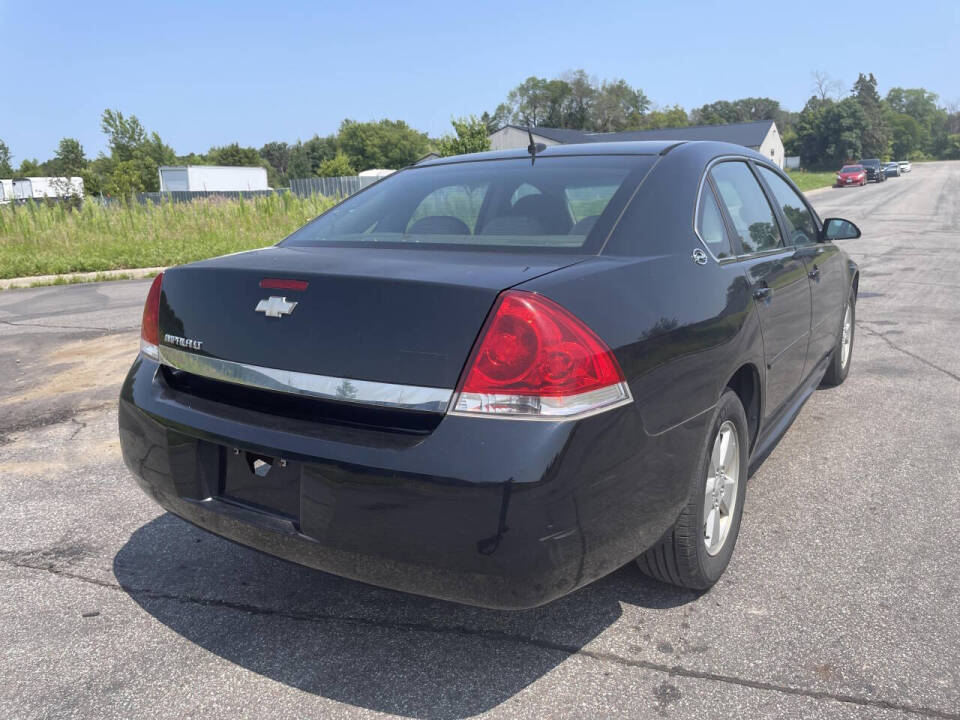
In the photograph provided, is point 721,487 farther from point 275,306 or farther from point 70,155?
point 70,155

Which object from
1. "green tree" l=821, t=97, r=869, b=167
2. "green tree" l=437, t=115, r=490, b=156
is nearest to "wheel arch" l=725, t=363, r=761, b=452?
"green tree" l=437, t=115, r=490, b=156

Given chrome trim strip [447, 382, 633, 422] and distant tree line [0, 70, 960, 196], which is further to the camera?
distant tree line [0, 70, 960, 196]

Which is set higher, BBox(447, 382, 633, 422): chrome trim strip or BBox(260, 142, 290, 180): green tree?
BBox(260, 142, 290, 180): green tree

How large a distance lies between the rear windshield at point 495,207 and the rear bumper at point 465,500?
75 cm

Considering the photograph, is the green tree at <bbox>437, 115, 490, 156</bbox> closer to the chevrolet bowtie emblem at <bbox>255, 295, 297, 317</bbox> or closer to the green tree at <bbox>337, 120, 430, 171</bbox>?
the chevrolet bowtie emblem at <bbox>255, 295, 297, 317</bbox>

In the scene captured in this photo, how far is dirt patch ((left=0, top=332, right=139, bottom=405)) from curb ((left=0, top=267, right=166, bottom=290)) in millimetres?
6233

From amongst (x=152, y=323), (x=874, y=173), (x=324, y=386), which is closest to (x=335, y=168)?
(x=874, y=173)

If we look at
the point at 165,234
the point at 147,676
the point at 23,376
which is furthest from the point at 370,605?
the point at 165,234

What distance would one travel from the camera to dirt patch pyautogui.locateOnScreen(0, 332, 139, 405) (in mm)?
5777

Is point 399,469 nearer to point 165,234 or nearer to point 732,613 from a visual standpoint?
point 732,613

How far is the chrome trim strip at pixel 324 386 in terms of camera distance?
80.2 inches

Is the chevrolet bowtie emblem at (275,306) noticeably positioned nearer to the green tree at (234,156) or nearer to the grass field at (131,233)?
the grass field at (131,233)

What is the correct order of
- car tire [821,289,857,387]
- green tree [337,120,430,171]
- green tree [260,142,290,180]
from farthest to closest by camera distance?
green tree [260,142,290,180], green tree [337,120,430,171], car tire [821,289,857,387]

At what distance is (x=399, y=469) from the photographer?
2012 mm
